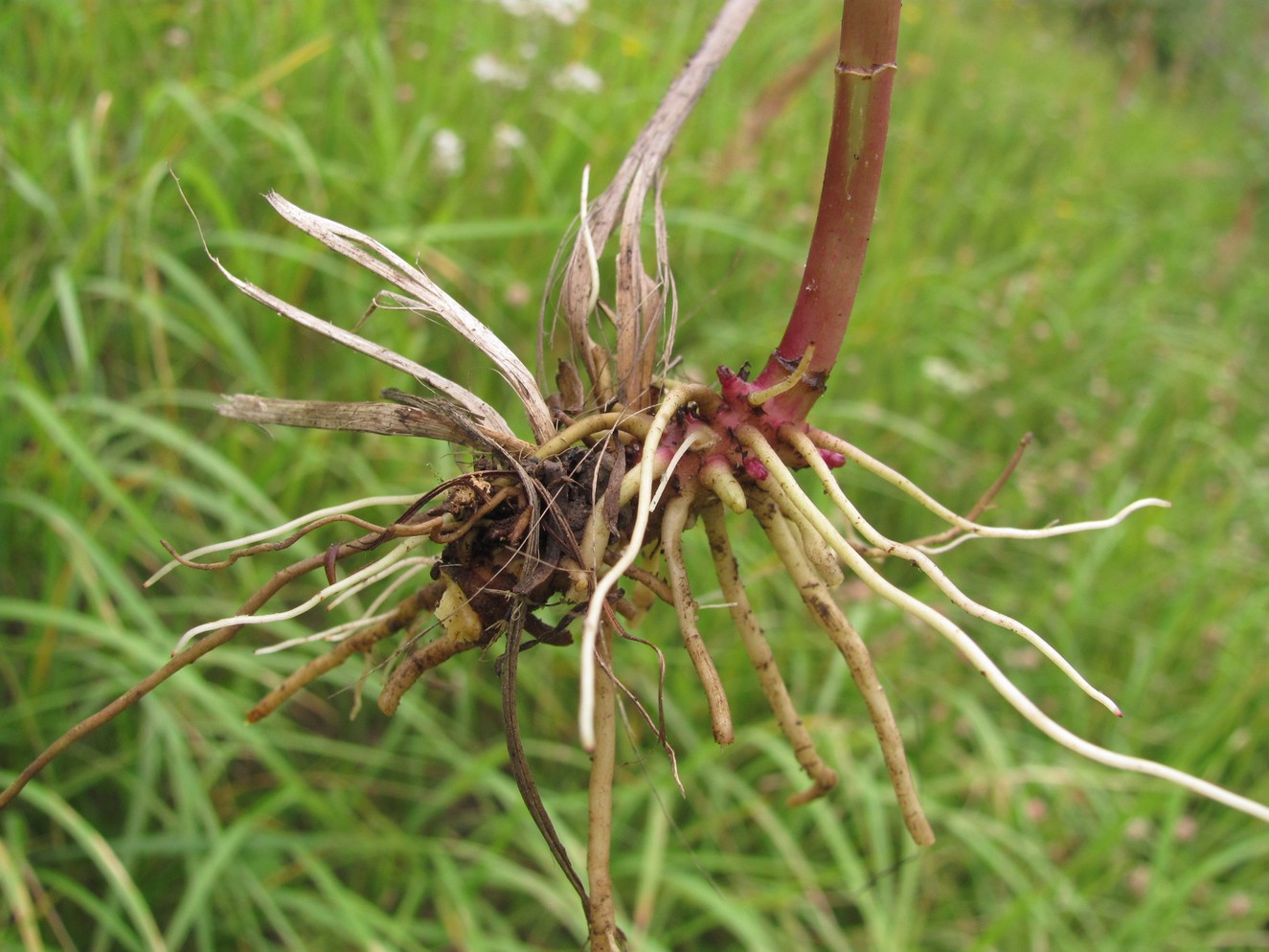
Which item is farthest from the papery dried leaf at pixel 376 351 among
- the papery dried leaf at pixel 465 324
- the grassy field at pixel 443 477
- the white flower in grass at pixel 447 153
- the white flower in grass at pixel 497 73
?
the white flower in grass at pixel 497 73

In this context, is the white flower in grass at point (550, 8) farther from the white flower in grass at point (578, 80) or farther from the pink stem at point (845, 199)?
the pink stem at point (845, 199)

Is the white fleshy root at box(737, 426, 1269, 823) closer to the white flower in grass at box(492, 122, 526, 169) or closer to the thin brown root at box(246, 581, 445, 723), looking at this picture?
the thin brown root at box(246, 581, 445, 723)

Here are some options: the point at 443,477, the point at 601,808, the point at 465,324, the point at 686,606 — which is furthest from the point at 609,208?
the point at 443,477

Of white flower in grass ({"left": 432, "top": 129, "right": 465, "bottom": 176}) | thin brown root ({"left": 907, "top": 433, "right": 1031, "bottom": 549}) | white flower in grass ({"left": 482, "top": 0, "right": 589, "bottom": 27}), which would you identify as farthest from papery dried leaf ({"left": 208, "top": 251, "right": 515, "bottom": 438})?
white flower in grass ({"left": 482, "top": 0, "right": 589, "bottom": 27})

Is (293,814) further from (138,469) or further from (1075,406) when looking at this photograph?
(1075,406)

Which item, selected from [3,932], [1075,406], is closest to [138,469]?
[3,932]
